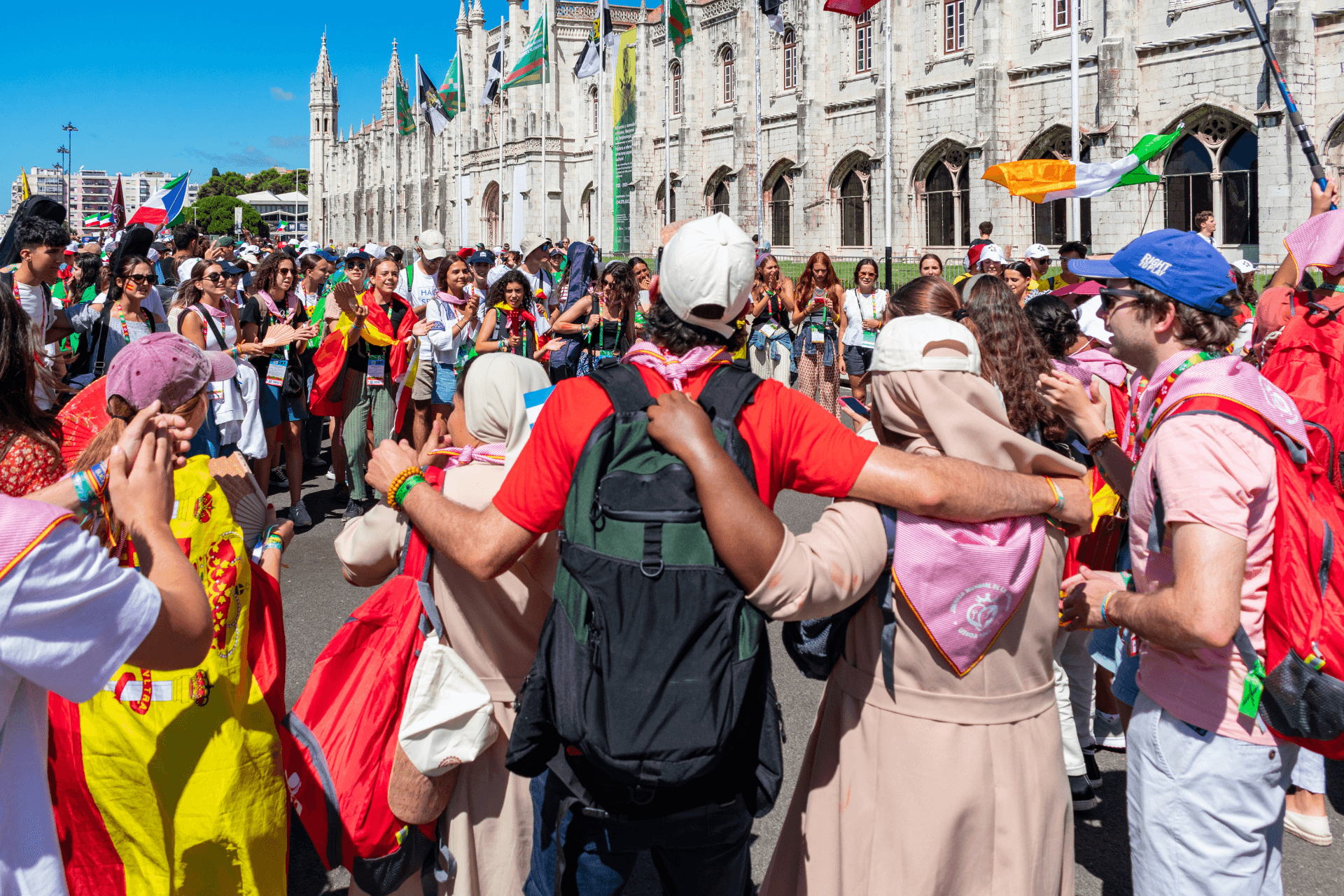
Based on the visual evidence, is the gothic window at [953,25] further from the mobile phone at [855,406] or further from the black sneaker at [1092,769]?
the black sneaker at [1092,769]

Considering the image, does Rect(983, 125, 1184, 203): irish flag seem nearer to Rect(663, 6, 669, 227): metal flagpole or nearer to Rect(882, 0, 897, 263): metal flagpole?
Rect(882, 0, 897, 263): metal flagpole

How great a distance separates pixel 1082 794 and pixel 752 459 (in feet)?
8.66

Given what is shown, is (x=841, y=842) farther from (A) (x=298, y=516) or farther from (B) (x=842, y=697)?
(A) (x=298, y=516)

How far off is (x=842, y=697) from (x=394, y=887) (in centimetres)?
128

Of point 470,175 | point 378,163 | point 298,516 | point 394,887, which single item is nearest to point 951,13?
point 298,516

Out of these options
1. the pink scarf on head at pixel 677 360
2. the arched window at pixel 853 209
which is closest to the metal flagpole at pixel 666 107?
the arched window at pixel 853 209

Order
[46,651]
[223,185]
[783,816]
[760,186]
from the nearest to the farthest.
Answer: [46,651], [783,816], [760,186], [223,185]

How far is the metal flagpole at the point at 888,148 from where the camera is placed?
84.0 feet

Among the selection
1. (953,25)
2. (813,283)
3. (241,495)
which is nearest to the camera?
(241,495)

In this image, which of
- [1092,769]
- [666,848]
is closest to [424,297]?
[1092,769]

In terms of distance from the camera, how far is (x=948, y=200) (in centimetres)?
2691

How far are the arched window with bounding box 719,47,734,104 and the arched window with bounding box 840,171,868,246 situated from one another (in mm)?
6885

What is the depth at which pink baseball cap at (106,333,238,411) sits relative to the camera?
2.57 meters

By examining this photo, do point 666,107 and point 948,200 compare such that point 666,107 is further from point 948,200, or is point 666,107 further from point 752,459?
point 752,459
